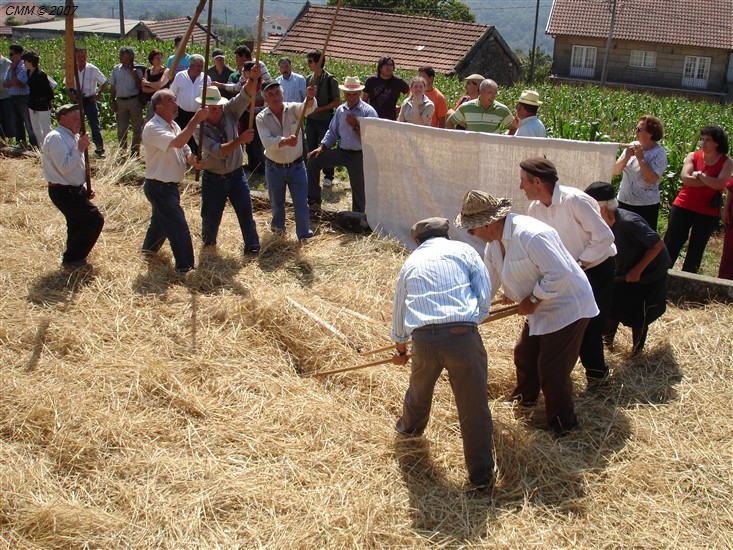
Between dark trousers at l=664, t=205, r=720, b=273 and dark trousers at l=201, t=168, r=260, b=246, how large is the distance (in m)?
4.25

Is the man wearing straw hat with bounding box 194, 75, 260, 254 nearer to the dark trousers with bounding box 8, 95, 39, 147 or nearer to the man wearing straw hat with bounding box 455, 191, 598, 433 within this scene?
the man wearing straw hat with bounding box 455, 191, 598, 433

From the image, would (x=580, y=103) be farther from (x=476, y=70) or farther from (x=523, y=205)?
(x=523, y=205)

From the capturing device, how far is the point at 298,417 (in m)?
4.99

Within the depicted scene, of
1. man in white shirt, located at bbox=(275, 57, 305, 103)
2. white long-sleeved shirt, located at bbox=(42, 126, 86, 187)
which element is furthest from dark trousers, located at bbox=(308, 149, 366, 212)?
white long-sleeved shirt, located at bbox=(42, 126, 86, 187)

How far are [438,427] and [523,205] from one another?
3.19 m

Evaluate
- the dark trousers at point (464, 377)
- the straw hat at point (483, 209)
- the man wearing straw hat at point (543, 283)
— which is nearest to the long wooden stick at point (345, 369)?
the dark trousers at point (464, 377)

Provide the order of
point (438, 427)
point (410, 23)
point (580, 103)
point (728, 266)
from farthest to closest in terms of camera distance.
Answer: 1. point (410, 23)
2. point (580, 103)
3. point (728, 266)
4. point (438, 427)

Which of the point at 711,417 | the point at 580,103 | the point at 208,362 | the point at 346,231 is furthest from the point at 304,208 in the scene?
the point at 580,103

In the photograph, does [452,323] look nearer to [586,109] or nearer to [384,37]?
[586,109]

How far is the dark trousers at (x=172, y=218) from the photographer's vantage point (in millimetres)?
7125

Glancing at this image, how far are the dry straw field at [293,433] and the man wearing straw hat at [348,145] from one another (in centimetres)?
208

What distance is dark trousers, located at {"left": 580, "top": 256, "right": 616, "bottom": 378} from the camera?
17.3 ft

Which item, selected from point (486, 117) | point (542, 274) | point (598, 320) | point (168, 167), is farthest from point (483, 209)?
point (486, 117)

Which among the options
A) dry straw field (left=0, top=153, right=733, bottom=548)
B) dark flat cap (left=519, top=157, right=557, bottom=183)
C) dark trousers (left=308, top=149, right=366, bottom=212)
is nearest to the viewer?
dry straw field (left=0, top=153, right=733, bottom=548)
